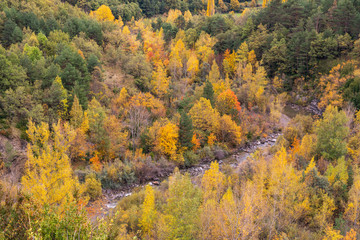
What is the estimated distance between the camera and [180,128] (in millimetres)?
42969

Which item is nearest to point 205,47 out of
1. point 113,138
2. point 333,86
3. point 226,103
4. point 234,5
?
point 226,103

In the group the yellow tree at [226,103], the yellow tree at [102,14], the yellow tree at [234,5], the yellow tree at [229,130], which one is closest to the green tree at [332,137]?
the yellow tree at [229,130]

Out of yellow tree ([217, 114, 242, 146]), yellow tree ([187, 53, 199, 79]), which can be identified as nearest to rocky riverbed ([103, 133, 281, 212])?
yellow tree ([217, 114, 242, 146])

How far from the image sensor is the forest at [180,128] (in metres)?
19.3

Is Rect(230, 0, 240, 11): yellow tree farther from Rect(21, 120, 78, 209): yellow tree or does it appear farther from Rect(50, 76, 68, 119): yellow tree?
Rect(21, 120, 78, 209): yellow tree

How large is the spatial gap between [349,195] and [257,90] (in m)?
37.5

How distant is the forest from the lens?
19.3m

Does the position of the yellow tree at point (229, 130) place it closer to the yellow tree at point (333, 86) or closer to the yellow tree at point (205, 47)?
the yellow tree at point (333, 86)

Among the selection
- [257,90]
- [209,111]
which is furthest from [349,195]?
[257,90]

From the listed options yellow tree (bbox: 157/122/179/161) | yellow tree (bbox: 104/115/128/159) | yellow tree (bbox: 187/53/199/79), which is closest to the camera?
yellow tree (bbox: 104/115/128/159)

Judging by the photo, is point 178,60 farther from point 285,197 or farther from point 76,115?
point 285,197

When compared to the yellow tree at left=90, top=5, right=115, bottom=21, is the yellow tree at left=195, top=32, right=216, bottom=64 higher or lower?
lower

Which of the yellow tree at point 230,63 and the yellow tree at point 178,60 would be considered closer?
the yellow tree at point 178,60

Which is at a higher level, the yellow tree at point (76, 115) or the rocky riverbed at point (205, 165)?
the yellow tree at point (76, 115)
